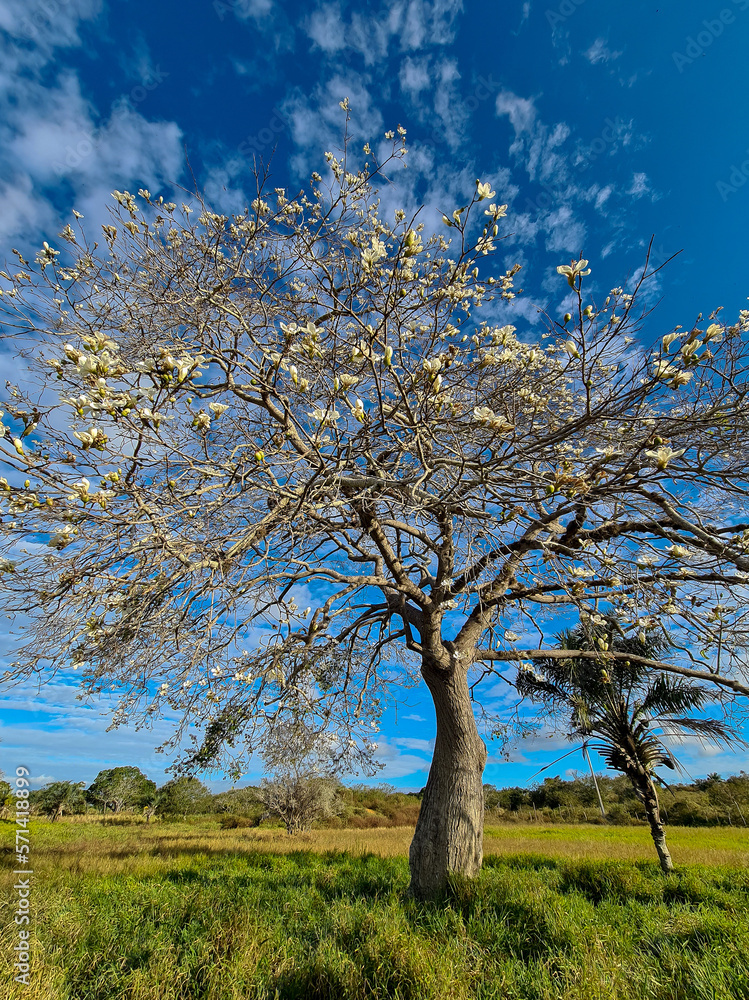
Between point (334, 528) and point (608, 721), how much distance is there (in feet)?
27.1

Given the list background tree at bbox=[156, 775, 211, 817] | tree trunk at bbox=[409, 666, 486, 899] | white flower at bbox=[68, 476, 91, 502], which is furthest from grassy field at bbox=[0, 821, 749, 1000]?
background tree at bbox=[156, 775, 211, 817]

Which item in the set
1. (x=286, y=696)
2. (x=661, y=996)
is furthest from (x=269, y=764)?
(x=661, y=996)

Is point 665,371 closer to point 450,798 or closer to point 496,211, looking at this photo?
point 496,211

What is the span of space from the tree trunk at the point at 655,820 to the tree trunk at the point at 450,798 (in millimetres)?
4096

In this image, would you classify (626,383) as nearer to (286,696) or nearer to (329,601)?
(329,601)

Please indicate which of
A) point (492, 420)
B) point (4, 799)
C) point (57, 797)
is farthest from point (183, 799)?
point (492, 420)

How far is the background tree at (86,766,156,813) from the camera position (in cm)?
3256

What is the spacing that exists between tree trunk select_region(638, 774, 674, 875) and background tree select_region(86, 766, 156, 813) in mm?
35794

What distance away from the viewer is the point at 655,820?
8391 millimetres

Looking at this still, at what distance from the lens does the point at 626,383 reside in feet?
9.25

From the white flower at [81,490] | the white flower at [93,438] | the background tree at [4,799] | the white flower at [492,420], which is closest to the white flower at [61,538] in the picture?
the white flower at [81,490]

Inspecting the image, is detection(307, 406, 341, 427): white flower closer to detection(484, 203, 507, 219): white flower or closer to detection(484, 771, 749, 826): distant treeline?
detection(484, 203, 507, 219): white flower

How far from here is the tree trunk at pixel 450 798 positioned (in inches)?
207

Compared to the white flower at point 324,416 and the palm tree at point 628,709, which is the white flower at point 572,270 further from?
the palm tree at point 628,709
